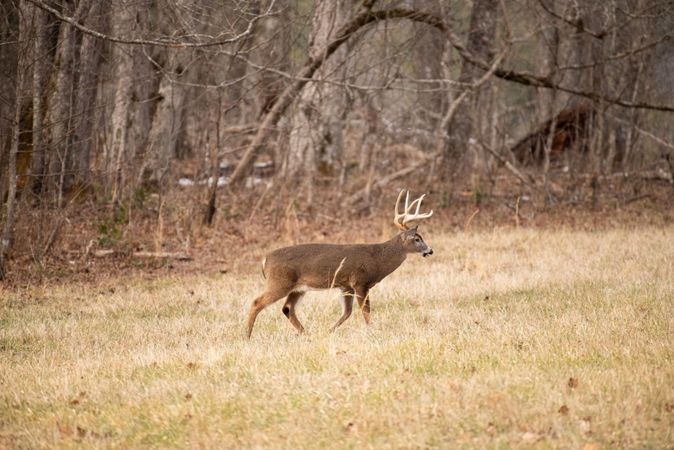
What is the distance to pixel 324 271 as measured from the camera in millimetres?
9328

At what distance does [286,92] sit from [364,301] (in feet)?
28.5

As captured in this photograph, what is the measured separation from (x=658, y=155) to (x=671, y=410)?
18125 mm

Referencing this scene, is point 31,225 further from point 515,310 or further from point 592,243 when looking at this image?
point 592,243

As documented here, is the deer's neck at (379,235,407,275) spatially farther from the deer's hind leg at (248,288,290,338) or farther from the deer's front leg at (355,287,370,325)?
the deer's hind leg at (248,288,290,338)

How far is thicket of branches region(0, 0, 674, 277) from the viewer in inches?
529

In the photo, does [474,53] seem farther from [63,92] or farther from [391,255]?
[391,255]

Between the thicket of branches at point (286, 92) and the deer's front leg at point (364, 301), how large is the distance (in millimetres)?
4144

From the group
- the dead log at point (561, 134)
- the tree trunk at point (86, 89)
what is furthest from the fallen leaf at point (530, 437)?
the dead log at point (561, 134)

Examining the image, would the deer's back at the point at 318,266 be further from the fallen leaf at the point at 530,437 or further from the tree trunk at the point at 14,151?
the tree trunk at the point at 14,151

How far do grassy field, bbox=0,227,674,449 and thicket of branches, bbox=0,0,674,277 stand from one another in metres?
3.42

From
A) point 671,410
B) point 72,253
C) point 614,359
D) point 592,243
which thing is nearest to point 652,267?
point 592,243

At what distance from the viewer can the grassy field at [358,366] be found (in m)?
5.91

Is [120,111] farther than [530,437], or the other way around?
[120,111]

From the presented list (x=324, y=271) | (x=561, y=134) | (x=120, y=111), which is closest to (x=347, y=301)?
(x=324, y=271)
